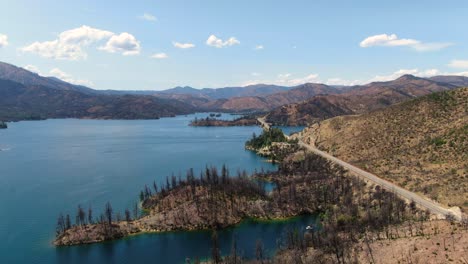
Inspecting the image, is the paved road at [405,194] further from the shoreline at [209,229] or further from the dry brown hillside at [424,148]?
the shoreline at [209,229]

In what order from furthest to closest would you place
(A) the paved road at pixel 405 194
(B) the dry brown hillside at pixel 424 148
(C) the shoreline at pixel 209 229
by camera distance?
(B) the dry brown hillside at pixel 424 148
(C) the shoreline at pixel 209 229
(A) the paved road at pixel 405 194

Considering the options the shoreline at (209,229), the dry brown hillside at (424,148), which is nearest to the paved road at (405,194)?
the dry brown hillside at (424,148)

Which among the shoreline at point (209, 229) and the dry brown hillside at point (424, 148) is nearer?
the shoreline at point (209, 229)

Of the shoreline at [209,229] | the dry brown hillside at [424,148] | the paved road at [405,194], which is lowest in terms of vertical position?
the shoreline at [209,229]

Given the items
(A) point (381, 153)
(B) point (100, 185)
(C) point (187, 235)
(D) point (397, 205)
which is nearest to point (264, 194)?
(C) point (187, 235)

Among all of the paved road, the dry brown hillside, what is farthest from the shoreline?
the dry brown hillside

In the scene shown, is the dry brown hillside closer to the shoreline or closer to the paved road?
the paved road

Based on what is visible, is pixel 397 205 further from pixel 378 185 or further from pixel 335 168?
pixel 335 168

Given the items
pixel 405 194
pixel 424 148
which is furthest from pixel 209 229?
pixel 424 148

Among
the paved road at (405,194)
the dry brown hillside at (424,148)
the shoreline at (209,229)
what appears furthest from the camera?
the dry brown hillside at (424,148)
